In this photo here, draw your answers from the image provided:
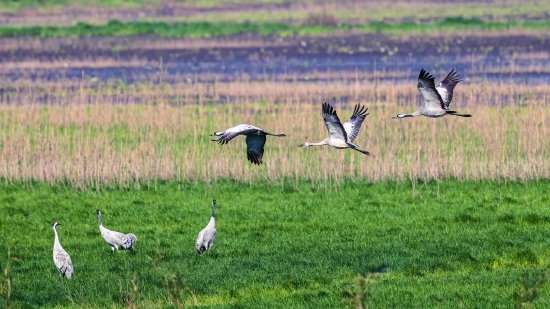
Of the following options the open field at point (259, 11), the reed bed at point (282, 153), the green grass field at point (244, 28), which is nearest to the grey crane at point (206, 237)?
the reed bed at point (282, 153)

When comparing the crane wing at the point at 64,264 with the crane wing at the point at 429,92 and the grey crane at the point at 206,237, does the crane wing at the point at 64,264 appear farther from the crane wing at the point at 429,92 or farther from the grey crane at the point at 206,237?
the crane wing at the point at 429,92

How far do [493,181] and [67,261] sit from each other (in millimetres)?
11201

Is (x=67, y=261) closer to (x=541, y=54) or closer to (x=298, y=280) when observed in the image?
(x=298, y=280)

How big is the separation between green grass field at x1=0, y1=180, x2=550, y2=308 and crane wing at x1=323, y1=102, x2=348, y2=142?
1.84 metres

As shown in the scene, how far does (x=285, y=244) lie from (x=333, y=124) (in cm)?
447

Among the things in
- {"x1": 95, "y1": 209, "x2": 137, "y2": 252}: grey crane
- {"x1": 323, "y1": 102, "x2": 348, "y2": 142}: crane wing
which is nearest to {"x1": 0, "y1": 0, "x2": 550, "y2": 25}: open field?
{"x1": 95, "y1": 209, "x2": 137, "y2": 252}: grey crane

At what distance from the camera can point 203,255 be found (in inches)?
696

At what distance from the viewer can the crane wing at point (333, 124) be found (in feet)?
47.1

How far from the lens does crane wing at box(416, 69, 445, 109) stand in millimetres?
15023

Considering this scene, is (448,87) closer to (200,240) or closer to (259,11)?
(200,240)

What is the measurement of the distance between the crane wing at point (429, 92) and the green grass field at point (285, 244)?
2254mm

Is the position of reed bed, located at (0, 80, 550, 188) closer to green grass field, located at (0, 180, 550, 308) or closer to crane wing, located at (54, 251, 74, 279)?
green grass field, located at (0, 180, 550, 308)

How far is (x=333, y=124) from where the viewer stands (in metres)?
14.5

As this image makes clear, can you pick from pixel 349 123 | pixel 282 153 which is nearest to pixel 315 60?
pixel 282 153
